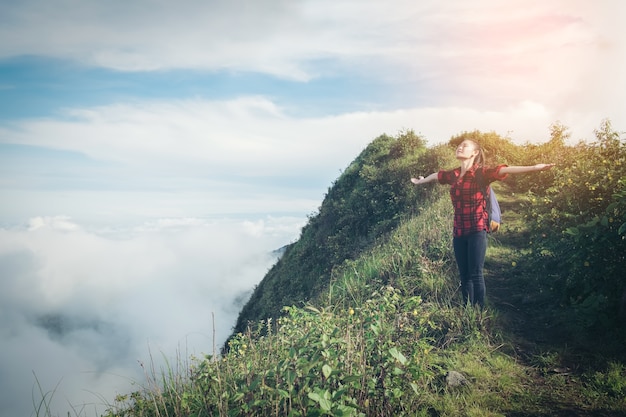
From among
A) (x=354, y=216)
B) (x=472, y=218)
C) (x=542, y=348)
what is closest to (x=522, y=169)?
(x=472, y=218)

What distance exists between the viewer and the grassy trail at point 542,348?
14.6 feet

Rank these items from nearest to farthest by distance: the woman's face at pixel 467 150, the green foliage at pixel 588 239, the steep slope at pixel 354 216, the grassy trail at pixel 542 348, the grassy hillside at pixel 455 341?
the grassy hillside at pixel 455 341
the grassy trail at pixel 542 348
the green foliage at pixel 588 239
the woman's face at pixel 467 150
the steep slope at pixel 354 216

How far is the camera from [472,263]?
623 centimetres

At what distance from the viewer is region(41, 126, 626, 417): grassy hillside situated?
4086 mm

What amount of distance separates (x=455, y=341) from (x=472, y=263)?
1203 millimetres

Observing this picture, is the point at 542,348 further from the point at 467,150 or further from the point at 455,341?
the point at 467,150

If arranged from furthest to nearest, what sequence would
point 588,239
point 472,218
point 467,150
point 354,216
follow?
point 354,216 → point 467,150 → point 472,218 → point 588,239

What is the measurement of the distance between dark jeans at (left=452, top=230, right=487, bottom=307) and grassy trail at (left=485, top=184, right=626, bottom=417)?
562 mm

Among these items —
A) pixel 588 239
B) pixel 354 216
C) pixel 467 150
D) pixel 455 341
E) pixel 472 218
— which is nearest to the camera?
pixel 588 239

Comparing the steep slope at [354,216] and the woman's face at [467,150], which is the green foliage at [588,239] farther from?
the steep slope at [354,216]

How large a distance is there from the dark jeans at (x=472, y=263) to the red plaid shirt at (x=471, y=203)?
0.40ft

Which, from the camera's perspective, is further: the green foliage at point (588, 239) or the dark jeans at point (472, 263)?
the dark jeans at point (472, 263)

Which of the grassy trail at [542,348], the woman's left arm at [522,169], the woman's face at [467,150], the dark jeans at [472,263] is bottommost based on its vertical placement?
the grassy trail at [542,348]

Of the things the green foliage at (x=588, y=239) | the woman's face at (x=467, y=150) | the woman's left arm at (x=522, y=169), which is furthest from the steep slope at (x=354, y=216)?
the woman's left arm at (x=522, y=169)
